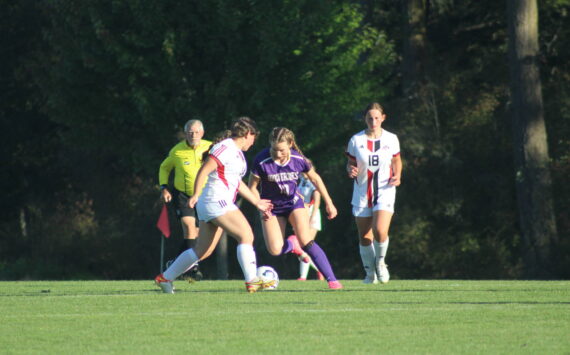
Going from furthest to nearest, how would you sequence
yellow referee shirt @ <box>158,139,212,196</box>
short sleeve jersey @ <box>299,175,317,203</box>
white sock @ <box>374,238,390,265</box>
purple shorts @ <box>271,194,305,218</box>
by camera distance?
short sleeve jersey @ <box>299,175,317,203</box>
yellow referee shirt @ <box>158,139,212,196</box>
white sock @ <box>374,238,390,265</box>
purple shorts @ <box>271,194,305,218</box>

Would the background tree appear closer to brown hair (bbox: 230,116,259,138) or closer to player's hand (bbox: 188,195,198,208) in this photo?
brown hair (bbox: 230,116,259,138)

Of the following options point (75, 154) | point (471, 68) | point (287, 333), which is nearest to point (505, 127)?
point (471, 68)

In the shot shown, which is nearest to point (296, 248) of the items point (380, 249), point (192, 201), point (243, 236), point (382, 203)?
point (380, 249)

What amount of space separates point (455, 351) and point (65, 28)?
2103cm

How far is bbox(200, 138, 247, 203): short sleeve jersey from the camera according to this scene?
11594 mm

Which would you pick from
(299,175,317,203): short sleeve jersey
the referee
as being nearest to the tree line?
(299,175,317,203): short sleeve jersey

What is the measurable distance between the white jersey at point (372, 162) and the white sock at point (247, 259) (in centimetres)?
213

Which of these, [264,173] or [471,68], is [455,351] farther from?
[471,68]

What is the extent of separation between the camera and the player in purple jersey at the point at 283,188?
41.6 feet

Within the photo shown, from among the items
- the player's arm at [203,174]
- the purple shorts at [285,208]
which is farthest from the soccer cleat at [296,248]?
the player's arm at [203,174]

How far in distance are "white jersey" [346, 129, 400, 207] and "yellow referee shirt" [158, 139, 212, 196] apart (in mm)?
3095

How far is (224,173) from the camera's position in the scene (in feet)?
38.3

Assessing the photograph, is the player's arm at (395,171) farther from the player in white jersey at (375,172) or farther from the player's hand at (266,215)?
the player's hand at (266,215)

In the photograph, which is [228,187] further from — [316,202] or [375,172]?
[316,202]
